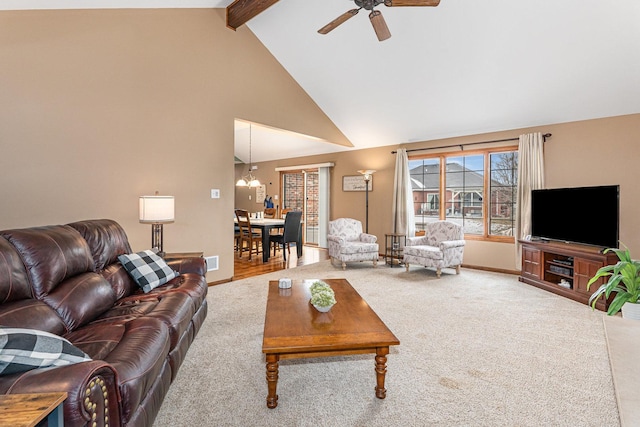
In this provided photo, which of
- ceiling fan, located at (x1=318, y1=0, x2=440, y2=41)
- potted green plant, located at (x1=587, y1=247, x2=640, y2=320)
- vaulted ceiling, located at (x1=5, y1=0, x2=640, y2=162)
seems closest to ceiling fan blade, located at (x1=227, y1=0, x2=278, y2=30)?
vaulted ceiling, located at (x1=5, y1=0, x2=640, y2=162)

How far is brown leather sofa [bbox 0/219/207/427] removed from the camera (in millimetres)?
1113

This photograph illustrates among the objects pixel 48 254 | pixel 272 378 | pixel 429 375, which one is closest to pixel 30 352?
pixel 48 254

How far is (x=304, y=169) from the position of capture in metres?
8.51

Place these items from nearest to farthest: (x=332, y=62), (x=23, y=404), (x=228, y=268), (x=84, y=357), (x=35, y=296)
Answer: (x=23, y=404), (x=84, y=357), (x=35, y=296), (x=228, y=268), (x=332, y=62)

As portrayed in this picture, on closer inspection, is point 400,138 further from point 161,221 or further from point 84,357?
point 84,357

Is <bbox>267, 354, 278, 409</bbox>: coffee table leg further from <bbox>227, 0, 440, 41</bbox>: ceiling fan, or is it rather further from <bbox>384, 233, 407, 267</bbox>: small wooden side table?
<bbox>384, 233, 407, 267</bbox>: small wooden side table

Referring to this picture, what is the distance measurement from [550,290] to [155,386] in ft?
15.7

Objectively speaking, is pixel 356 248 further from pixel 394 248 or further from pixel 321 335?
pixel 321 335

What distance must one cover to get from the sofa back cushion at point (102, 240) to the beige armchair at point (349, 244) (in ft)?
11.4

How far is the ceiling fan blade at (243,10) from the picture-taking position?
4.04 metres

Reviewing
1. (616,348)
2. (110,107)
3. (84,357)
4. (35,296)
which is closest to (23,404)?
(84,357)

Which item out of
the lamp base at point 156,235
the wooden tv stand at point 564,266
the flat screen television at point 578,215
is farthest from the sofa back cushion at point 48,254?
the flat screen television at point 578,215

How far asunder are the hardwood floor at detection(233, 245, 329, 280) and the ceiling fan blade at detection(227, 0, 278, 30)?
147 inches

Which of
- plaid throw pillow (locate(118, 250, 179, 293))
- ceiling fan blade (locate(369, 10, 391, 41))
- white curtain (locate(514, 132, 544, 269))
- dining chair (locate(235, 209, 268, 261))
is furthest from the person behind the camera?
dining chair (locate(235, 209, 268, 261))
